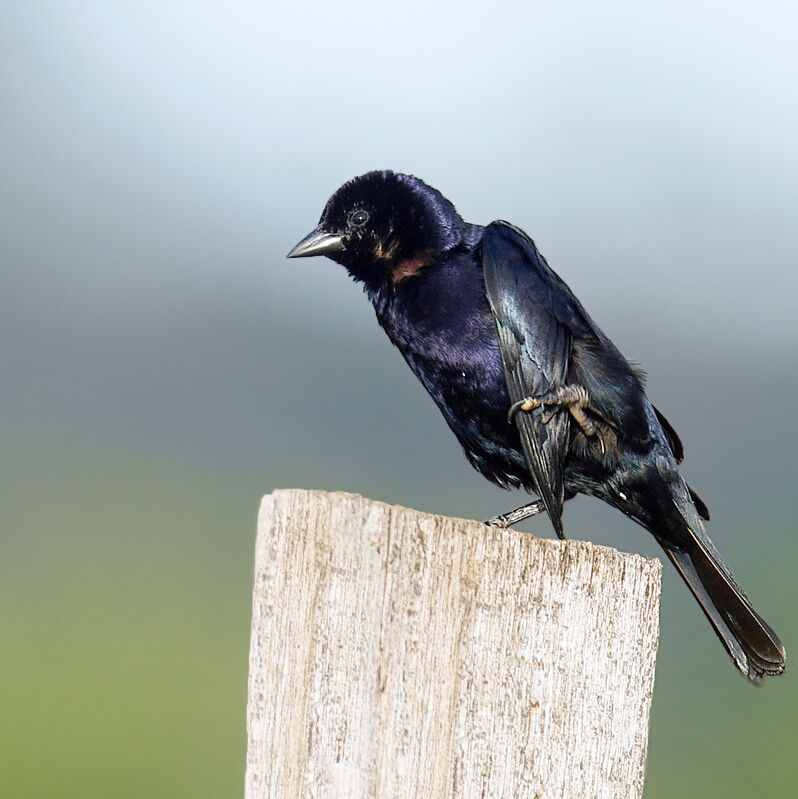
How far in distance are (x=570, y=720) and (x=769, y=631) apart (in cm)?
162

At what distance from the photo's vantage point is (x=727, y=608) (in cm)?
323

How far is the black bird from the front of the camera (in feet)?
10.8

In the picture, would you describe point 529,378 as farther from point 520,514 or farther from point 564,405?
point 520,514

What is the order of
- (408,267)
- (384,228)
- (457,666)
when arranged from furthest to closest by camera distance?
1. (384,228)
2. (408,267)
3. (457,666)

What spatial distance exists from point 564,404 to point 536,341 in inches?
10.1

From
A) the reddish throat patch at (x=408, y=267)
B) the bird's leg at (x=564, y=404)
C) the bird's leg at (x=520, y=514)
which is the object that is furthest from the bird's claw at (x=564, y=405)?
the reddish throat patch at (x=408, y=267)

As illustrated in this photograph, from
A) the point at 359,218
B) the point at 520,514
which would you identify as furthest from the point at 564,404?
the point at 359,218

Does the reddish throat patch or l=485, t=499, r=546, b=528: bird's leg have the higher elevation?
the reddish throat patch

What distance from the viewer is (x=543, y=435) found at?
3.28 m

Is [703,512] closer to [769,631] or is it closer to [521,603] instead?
[769,631]

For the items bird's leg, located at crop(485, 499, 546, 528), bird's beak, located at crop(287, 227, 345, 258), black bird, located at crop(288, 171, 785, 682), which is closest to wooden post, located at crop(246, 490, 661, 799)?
black bird, located at crop(288, 171, 785, 682)

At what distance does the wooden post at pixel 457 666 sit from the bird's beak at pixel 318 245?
2.35 m

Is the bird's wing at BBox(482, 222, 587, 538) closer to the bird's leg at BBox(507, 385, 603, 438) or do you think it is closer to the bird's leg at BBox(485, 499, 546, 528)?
the bird's leg at BBox(507, 385, 603, 438)

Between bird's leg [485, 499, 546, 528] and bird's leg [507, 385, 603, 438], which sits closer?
bird's leg [507, 385, 603, 438]
